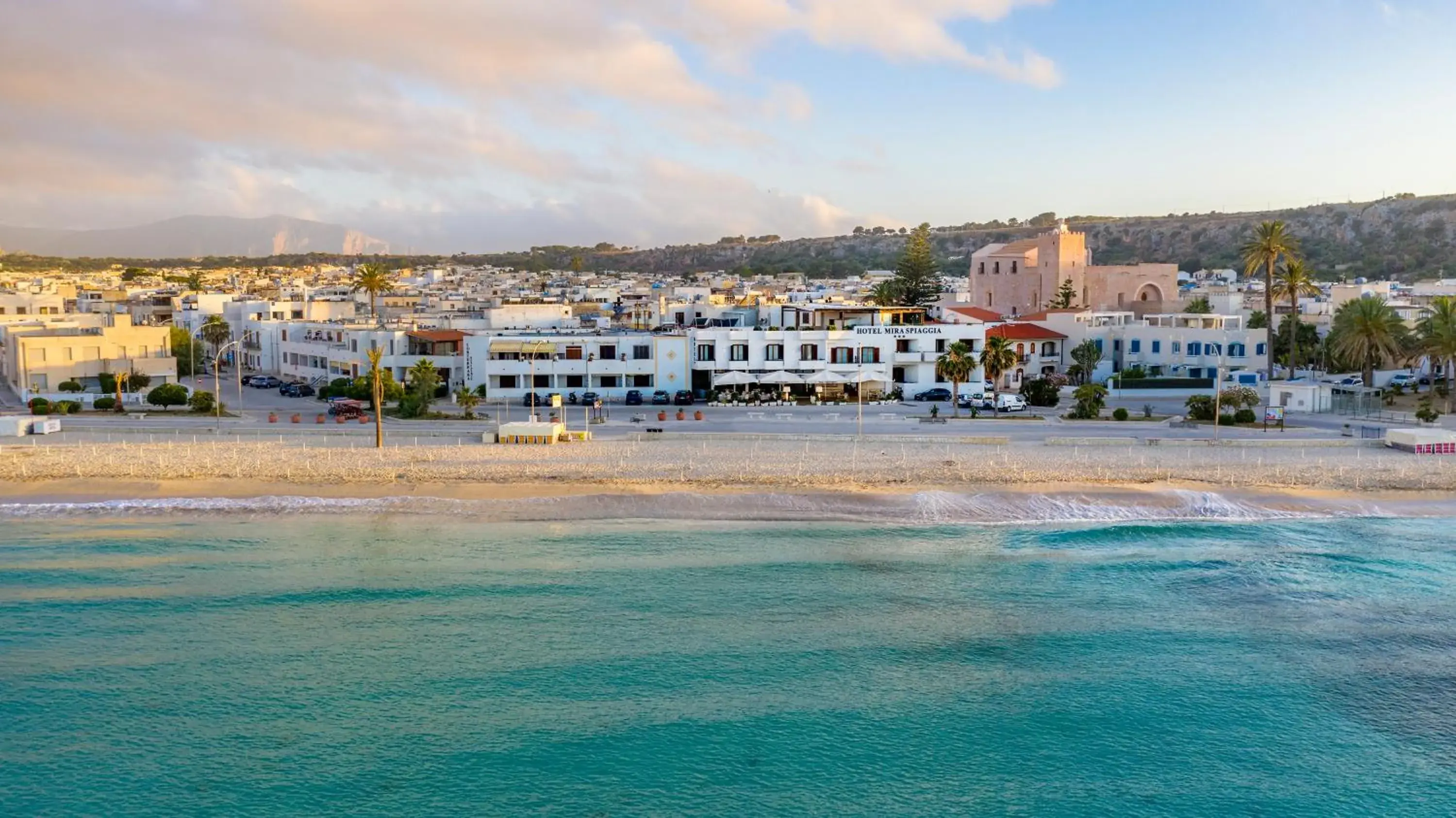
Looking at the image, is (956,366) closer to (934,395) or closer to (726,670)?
(934,395)

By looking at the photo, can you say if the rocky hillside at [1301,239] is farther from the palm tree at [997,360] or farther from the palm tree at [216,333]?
the palm tree at [216,333]

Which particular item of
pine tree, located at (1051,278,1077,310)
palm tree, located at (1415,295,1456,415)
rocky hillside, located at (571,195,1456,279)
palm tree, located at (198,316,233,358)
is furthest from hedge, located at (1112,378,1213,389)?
rocky hillside, located at (571,195,1456,279)

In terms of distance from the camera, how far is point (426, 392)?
54.2 m

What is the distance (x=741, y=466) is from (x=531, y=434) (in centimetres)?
977

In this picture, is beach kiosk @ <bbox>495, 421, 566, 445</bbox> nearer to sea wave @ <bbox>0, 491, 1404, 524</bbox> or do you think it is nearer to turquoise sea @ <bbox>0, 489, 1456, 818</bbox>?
sea wave @ <bbox>0, 491, 1404, 524</bbox>

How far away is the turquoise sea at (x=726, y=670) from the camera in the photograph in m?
20.5

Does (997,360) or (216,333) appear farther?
(216,333)

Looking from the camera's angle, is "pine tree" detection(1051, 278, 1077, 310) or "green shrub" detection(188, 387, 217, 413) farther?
"pine tree" detection(1051, 278, 1077, 310)

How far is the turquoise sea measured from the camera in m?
20.5

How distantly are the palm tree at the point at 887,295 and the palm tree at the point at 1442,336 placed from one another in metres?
36.6

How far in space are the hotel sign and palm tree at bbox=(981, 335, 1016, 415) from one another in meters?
6.69

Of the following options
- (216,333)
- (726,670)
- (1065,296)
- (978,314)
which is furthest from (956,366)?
(216,333)

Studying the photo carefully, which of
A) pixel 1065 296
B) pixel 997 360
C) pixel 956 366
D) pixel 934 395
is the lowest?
pixel 934 395

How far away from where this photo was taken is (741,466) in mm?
42500
